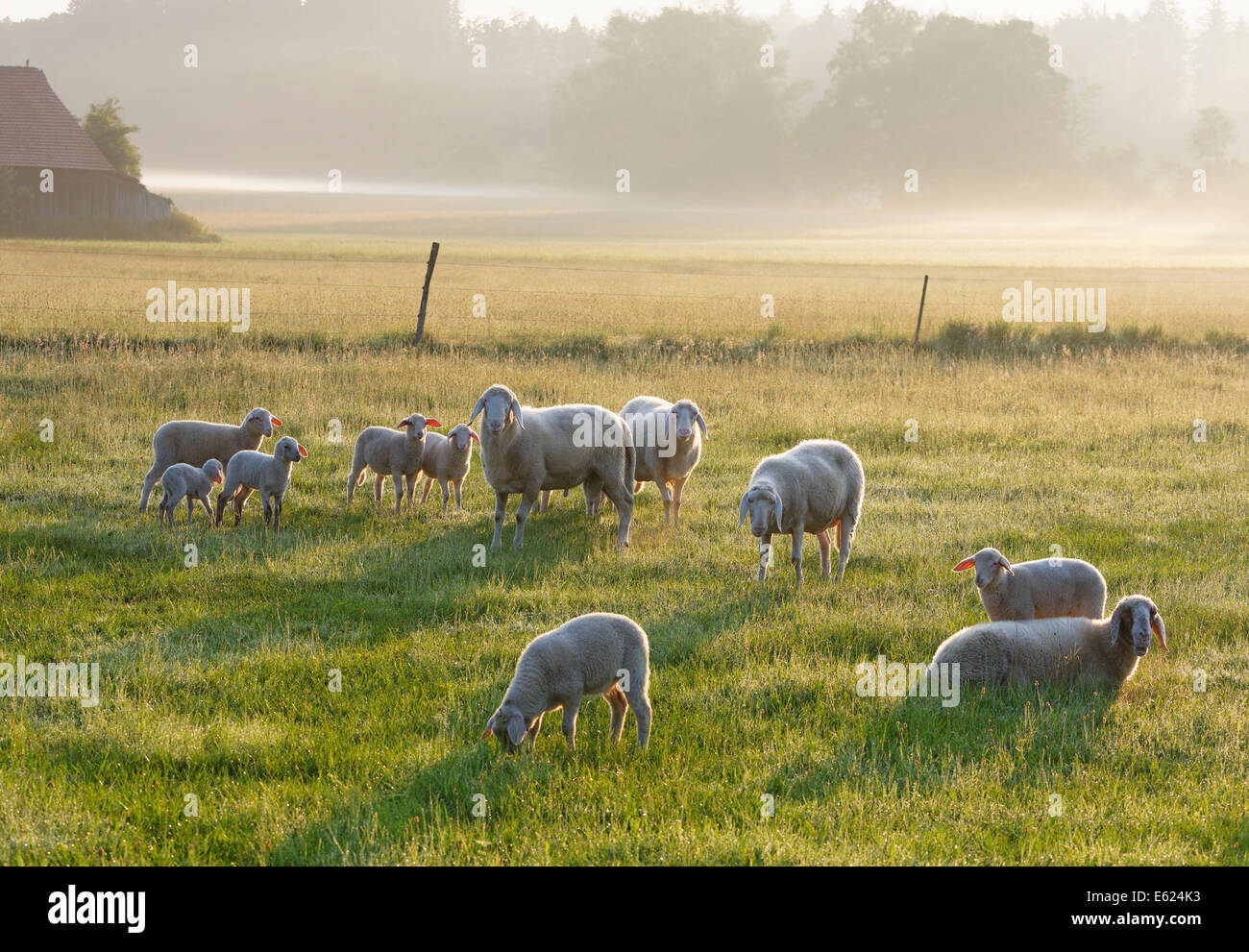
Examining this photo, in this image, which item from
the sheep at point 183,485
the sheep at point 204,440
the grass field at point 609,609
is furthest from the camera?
the sheep at point 204,440

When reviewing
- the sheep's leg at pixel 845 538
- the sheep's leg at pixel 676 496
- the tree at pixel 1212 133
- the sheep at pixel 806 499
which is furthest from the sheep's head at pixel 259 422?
the tree at pixel 1212 133

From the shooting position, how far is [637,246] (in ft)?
247

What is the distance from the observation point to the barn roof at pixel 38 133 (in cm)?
5700

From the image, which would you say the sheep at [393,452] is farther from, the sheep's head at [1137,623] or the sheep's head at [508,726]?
the sheep's head at [1137,623]

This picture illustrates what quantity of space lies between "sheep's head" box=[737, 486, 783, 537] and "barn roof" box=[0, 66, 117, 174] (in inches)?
2276

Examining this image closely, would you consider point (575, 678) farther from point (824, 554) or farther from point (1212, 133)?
point (1212, 133)

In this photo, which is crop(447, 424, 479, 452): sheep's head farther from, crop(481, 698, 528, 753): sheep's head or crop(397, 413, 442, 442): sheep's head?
crop(481, 698, 528, 753): sheep's head

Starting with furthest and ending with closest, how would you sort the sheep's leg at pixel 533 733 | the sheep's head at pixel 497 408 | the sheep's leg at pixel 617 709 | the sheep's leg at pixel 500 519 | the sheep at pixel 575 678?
the sheep's leg at pixel 500 519 → the sheep's head at pixel 497 408 → the sheep's leg at pixel 617 709 → the sheep's leg at pixel 533 733 → the sheep at pixel 575 678

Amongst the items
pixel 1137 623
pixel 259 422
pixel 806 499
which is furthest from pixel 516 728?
pixel 259 422

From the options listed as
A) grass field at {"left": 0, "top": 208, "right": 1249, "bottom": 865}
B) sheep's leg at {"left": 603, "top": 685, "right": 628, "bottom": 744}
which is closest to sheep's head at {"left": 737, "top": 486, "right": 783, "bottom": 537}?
grass field at {"left": 0, "top": 208, "right": 1249, "bottom": 865}

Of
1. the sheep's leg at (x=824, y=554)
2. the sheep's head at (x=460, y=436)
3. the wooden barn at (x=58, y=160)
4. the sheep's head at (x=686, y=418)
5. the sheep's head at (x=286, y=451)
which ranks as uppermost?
the wooden barn at (x=58, y=160)

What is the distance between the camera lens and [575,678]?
21.1 ft

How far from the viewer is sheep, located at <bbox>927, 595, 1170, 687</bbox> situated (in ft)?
24.7

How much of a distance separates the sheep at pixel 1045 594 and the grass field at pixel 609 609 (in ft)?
1.60
